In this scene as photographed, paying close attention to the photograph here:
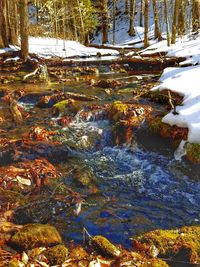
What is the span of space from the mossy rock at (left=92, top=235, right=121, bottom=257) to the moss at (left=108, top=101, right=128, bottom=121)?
480 cm

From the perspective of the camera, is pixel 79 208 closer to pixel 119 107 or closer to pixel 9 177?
pixel 9 177

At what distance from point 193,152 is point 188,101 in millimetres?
1912

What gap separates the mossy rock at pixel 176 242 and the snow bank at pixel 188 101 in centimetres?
248

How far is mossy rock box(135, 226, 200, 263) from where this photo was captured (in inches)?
171

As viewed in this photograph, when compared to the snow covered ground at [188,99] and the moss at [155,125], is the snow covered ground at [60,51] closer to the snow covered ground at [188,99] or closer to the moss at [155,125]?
the snow covered ground at [188,99]

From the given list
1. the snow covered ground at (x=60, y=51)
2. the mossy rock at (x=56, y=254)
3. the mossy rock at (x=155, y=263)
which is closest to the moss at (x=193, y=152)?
the mossy rock at (x=155, y=263)

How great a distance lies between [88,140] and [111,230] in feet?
11.8

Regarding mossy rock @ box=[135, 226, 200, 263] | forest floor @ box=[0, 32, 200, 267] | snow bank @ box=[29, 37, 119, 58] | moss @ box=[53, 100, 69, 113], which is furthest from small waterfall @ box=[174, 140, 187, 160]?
snow bank @ box=[29, 37, 119, 58]

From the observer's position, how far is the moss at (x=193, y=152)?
6.61m

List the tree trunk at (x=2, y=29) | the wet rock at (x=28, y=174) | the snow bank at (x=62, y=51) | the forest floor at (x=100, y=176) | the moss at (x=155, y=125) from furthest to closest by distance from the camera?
the snow bank at (x=62, y=51) → the tree trunk at (x=2, y=29) → the moss at (x=155, y=125) → the wet rock at (x=28, y=174) → the forest floor at (x=100, y=176)

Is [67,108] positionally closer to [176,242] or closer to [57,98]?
[57,98]

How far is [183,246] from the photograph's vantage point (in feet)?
14.5

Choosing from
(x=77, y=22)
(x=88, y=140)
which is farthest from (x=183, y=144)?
(x=77, y=22)

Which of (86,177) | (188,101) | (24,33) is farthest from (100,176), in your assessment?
(24,33)
